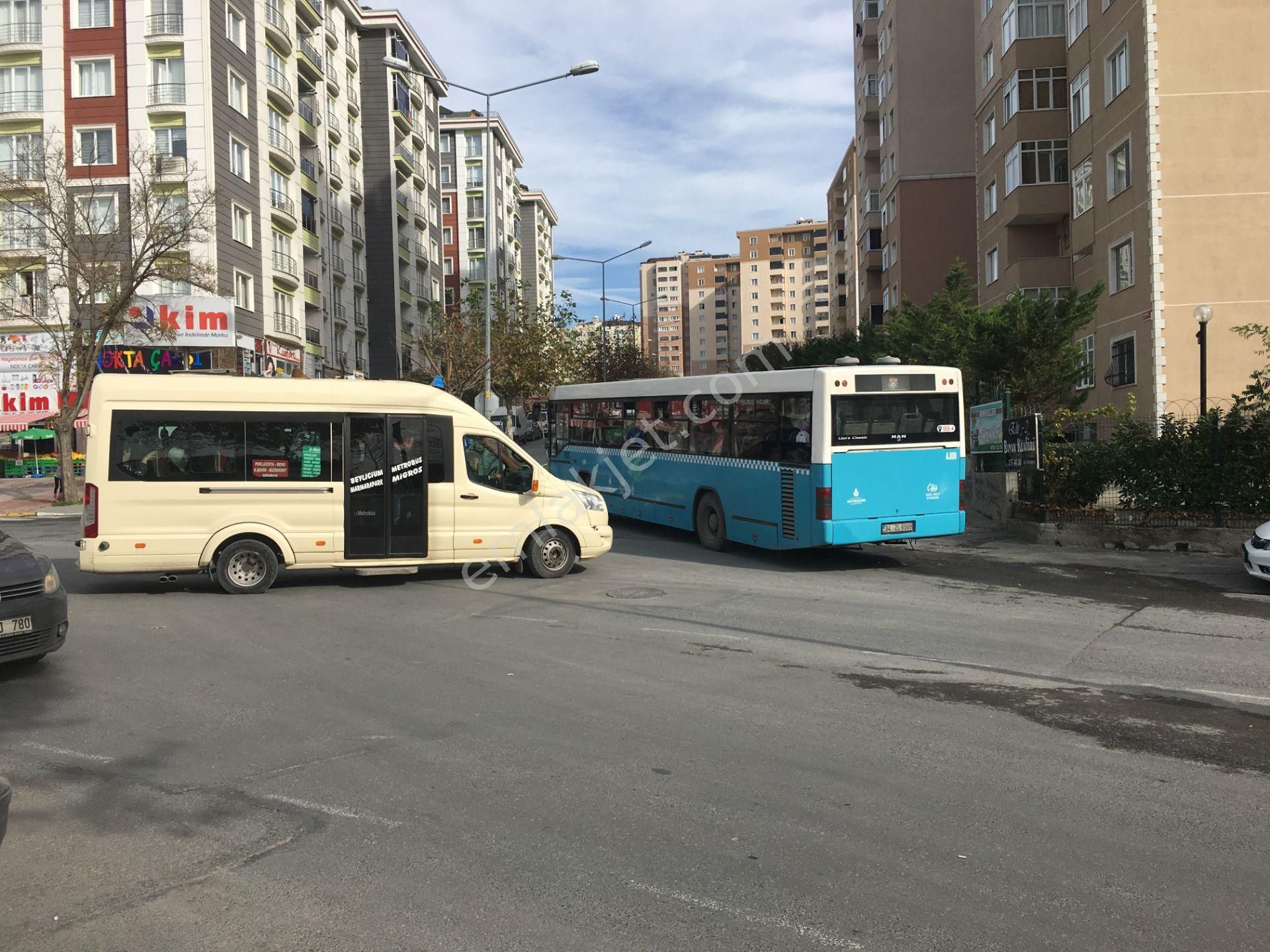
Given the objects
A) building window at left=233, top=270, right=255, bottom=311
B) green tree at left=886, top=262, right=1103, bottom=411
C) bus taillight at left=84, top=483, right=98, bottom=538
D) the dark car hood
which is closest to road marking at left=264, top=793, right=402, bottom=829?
the dark car hood

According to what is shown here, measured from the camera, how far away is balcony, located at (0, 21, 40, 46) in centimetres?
3550

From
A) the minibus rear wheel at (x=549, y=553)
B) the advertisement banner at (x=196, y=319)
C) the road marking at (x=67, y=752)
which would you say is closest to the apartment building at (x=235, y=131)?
the advertisement banner at (x=196, y=319)

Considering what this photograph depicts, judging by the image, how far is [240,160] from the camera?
3728 cm

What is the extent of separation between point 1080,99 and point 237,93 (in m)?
29.3

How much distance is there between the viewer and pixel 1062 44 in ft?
112

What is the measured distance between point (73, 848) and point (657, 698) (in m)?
3.74

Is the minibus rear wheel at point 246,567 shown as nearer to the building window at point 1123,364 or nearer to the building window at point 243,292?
the building window at point 1123,364

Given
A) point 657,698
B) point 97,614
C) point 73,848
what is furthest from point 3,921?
point 97,614

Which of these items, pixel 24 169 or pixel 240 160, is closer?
pixel 24 169

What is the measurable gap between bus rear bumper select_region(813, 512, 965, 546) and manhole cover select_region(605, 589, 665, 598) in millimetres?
2735

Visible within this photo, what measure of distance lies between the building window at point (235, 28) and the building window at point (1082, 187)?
97.5 ft

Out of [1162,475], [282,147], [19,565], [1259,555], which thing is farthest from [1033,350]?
[282,147]

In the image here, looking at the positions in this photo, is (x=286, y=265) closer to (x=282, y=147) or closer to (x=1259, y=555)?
(x=282, y=147)

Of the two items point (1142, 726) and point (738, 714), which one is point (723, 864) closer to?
point (738, 714)
